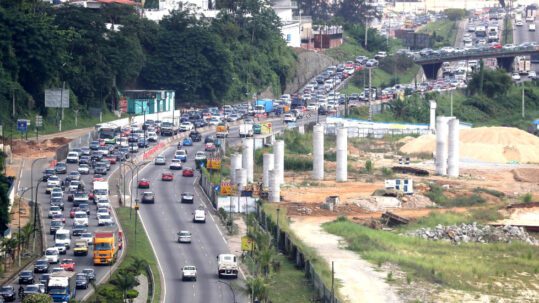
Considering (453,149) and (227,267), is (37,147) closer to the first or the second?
(453,149)

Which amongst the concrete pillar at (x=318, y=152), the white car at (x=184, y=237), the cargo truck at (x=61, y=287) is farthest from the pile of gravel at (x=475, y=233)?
the cargo truck at (x=61, y=287)

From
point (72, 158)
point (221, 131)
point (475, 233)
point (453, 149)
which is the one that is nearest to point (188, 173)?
point (72, 158)

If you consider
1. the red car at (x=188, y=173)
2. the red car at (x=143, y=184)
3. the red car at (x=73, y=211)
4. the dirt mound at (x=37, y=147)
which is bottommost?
the red car at (x=73, y=211)

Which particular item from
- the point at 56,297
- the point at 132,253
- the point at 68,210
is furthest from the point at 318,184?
the point at 56,297

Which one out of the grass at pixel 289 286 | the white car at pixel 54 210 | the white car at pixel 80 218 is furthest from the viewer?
the white car at pixel 54 210

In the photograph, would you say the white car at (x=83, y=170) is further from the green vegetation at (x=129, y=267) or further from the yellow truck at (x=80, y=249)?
the yellow truck at (x=80, y=249)
